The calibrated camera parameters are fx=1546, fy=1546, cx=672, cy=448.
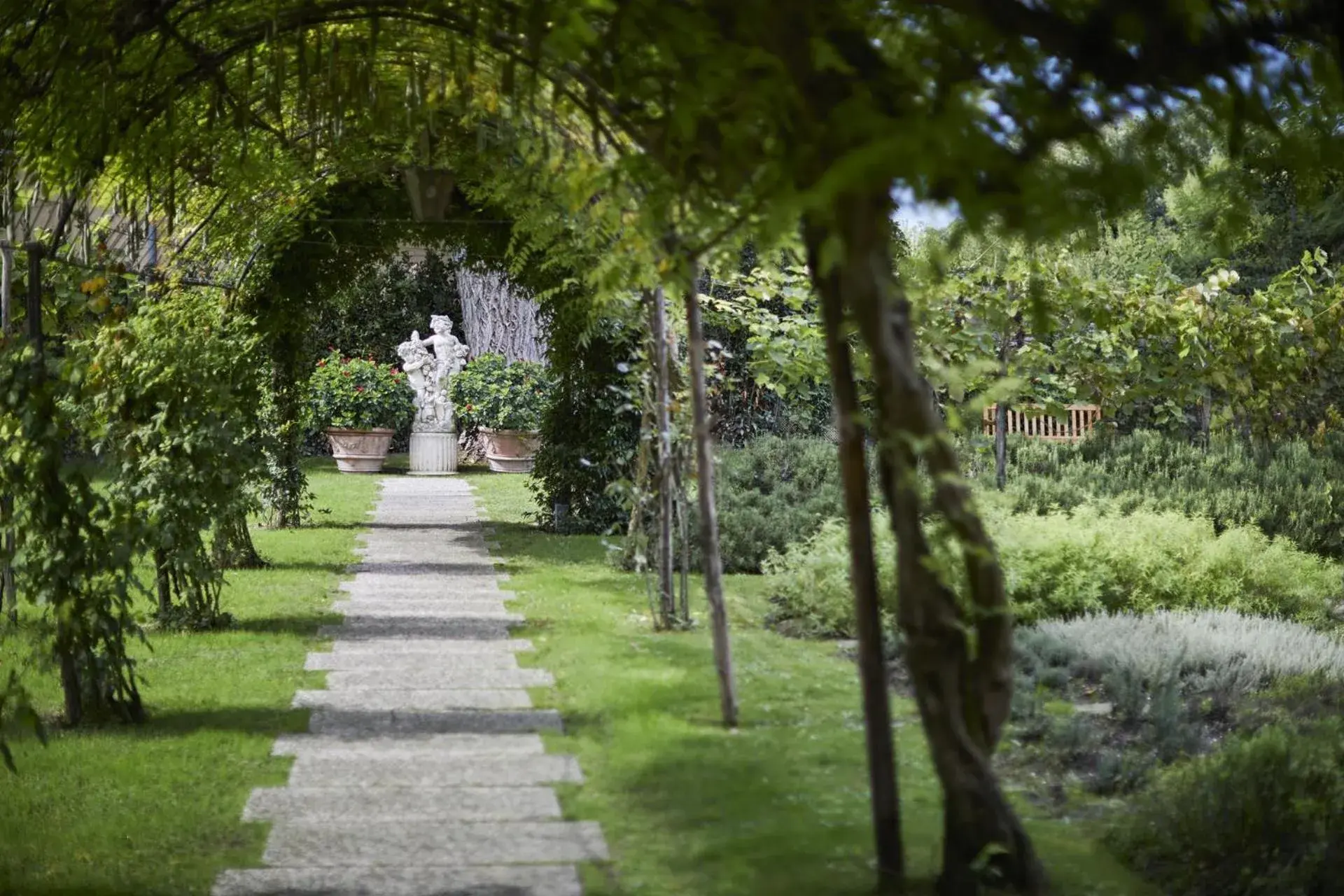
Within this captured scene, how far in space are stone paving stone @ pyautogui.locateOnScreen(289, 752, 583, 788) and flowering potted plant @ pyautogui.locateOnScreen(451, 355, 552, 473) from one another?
14.3 meters

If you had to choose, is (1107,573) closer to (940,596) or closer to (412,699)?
(412,699)

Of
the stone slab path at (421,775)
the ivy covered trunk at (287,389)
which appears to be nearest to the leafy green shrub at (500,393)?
the ivy covered trunk at (287,389)

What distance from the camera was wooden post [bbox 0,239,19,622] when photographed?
5.56 meters

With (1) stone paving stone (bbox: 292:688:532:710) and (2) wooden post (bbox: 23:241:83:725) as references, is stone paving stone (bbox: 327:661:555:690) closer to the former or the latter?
(1) stone paving stone (bbox: 292:688:532:710)

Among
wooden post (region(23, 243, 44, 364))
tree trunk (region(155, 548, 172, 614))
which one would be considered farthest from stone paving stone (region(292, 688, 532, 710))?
wooden post (region(23, 243, 44, 364))

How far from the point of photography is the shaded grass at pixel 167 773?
4.34 m

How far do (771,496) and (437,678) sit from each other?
5.26 meters

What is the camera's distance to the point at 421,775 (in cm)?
532

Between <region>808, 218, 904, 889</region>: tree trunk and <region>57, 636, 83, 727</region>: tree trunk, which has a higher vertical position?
<region>808, 218, 904, 889</region>: tree trunk

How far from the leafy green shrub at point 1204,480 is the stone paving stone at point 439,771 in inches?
226

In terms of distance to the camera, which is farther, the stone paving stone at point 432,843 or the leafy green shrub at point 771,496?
the leafy green shrub at point 771,496

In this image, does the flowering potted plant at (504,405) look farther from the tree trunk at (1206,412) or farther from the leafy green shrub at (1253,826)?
the leafy green shrub at (1253,826)

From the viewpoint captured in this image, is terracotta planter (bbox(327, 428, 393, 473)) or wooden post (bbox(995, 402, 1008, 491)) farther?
terracotta planter (bbox(327, 428, 393, 473))

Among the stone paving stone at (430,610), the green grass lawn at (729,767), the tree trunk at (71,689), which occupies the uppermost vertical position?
the tree trunk at (71,689)
